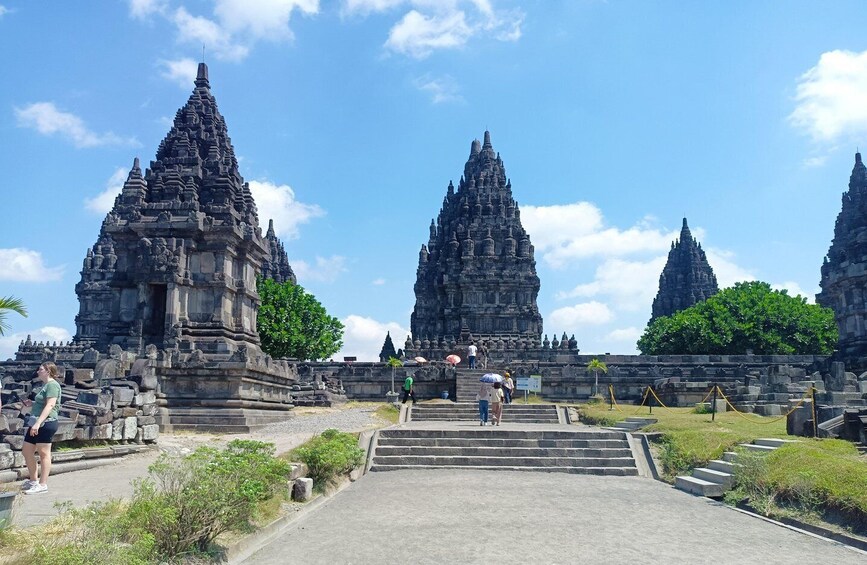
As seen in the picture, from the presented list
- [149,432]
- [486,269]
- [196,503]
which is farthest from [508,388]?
[486,269]

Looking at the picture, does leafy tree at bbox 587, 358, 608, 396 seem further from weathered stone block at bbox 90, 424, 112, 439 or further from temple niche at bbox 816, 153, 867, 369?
weathered stone block at bbox 90, 424, 112, 439

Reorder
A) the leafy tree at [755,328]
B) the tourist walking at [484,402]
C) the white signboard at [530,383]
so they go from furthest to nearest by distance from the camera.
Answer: the leafy tree at [755,328], the white signboard at [530,383], the tourist walking at [484,402]

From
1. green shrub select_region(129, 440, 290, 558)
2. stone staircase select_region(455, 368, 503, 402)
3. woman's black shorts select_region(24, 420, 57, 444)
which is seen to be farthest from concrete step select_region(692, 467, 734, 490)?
stone staircase select_region(455, 368, 503, 402)

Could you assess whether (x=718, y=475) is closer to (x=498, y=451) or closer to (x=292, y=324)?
(x=498, y=451)

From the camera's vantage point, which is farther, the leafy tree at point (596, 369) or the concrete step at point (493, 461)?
the leafy tree at point (596, 369)

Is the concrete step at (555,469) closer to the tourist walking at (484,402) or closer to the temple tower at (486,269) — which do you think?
the tourist walking at (484,402)

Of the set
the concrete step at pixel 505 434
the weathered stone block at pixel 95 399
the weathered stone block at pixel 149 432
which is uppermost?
the weathered stone block at pixel 95 399

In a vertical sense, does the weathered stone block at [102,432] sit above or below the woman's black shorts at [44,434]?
below

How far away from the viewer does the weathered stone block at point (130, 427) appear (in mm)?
14012

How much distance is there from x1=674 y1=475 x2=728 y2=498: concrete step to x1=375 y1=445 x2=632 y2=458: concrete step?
2683mm

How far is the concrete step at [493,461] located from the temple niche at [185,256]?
10709mm

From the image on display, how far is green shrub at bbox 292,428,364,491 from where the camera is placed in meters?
11.5

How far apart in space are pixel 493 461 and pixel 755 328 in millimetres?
42224

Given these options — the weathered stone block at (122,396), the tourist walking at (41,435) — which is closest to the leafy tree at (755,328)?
the weathered stone block at (122,396)
